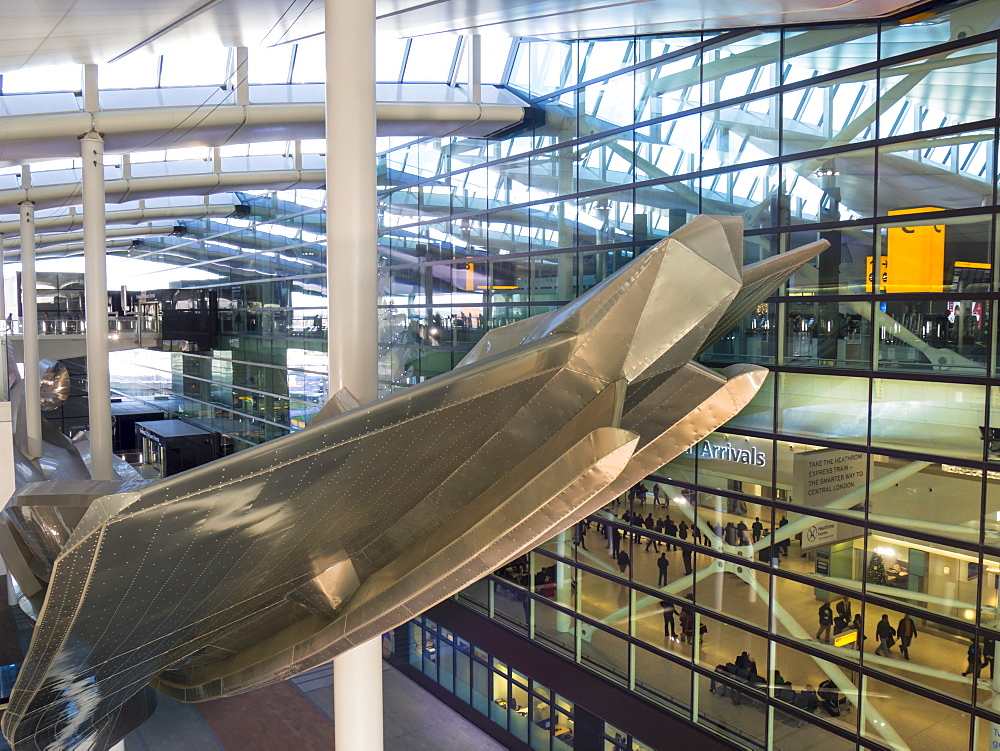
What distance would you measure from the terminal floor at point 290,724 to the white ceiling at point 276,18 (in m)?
13.8

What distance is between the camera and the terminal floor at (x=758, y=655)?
1179 centimetres

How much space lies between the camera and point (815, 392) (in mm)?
13398

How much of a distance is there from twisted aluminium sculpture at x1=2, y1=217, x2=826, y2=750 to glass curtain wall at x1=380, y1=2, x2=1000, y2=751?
29.7ft

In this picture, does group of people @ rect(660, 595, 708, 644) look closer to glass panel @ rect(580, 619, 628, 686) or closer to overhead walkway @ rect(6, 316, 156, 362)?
glass panel @ rect(580, 619, 628, 686)

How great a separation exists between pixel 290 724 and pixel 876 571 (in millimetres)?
13549

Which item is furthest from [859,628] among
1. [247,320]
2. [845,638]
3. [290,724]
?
[247,320]

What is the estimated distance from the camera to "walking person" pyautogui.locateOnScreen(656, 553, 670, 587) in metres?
15.8

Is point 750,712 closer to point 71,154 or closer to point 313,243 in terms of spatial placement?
point 71,154

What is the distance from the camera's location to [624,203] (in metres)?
16.7

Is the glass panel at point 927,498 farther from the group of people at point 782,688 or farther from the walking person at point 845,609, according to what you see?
the group of people at point 782,688

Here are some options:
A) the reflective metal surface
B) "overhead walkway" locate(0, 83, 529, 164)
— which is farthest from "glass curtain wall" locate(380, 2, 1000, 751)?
the reflective metal surface

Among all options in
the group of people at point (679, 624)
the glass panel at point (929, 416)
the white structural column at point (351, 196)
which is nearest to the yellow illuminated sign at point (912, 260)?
the glass panel at point (929, 416)

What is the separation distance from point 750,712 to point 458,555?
12939 mm

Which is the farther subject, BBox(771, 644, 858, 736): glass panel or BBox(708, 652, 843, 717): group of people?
BBox(708, 652, 843, 717): group of people
